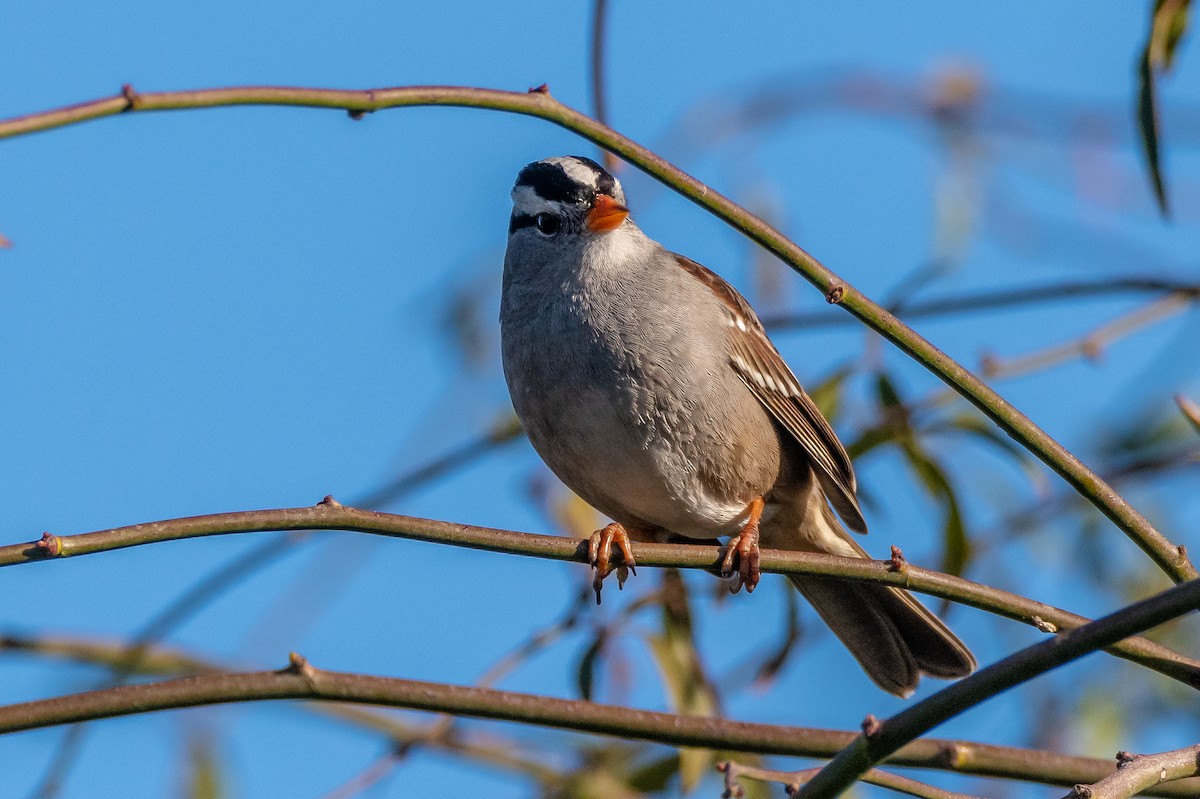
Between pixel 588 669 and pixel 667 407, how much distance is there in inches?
34.2

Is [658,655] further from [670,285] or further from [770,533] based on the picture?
[670,285]

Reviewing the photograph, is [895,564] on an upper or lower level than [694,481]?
lower

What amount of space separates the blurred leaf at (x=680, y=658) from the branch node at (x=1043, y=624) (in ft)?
5.43

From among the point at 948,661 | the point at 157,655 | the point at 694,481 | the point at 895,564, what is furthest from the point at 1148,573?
the point at 157,655

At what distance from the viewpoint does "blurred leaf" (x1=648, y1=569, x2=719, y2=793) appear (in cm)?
437

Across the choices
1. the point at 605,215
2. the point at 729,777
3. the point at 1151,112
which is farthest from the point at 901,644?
the point at 1151,112

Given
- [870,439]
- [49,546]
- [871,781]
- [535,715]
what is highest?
[870,439]

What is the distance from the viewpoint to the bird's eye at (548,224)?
4.88 metres

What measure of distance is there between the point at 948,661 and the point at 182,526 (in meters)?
2.99

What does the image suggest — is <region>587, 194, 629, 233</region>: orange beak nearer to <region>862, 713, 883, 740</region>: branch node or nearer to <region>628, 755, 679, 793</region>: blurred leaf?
<region>628, 755, 679, 793</region>: blurred leaf

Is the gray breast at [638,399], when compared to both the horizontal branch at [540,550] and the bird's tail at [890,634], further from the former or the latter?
the horizontal branch at [540,550]

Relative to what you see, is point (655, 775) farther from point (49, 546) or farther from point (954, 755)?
point (49, 546)

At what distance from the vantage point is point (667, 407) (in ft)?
14.0

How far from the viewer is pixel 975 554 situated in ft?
15.1
